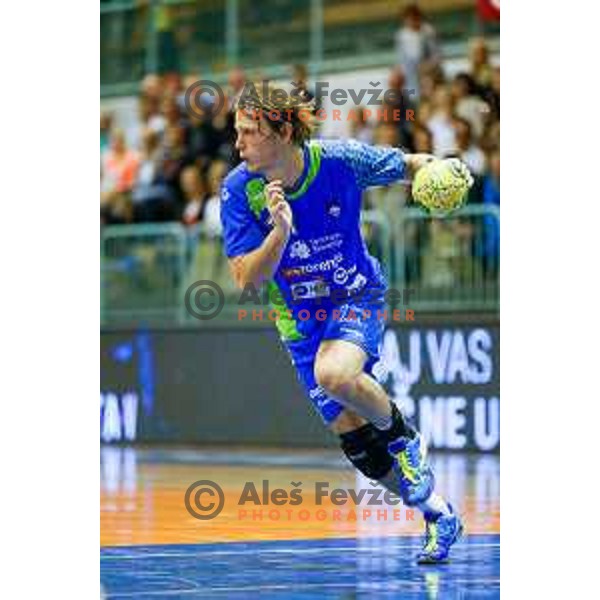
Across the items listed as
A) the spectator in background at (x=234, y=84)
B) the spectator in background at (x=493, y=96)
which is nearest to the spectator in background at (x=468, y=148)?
the spectator in background at (x=493, y=96)

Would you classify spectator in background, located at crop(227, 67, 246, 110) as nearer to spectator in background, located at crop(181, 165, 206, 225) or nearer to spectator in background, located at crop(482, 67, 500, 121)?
spectator in background, located at crop(181, 165, 206, 225)

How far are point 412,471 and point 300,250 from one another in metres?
1.35

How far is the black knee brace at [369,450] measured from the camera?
9.80 meters

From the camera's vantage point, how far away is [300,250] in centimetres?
977

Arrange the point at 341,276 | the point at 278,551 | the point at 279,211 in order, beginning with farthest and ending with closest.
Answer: the point at 278,551 < the point at 341,276 < the point at 279,211

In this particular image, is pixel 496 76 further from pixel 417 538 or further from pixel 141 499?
pixel 417 538

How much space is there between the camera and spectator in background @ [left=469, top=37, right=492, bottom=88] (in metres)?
18.4

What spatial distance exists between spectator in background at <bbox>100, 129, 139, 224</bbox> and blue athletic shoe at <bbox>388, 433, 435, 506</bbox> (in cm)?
1256

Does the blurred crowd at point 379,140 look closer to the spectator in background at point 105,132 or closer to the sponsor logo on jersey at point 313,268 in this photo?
the spectator in background at point 105,132

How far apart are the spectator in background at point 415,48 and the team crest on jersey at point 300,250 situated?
33.0 ft

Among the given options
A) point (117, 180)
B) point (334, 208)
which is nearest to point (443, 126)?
point (117, 180)

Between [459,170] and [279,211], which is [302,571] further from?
[459,170]
